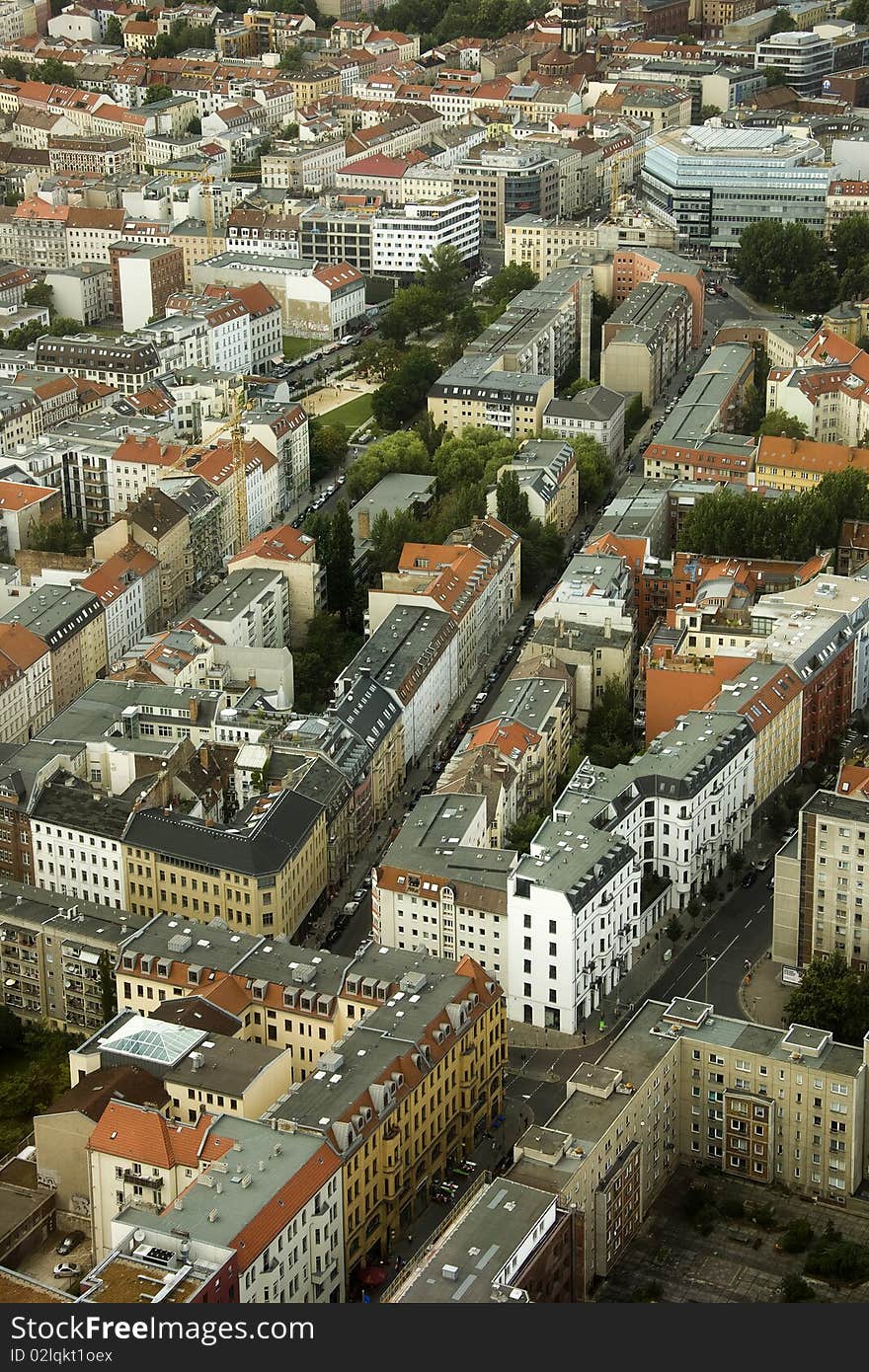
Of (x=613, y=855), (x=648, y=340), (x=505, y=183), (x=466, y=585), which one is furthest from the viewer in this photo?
(x=505, y=183)

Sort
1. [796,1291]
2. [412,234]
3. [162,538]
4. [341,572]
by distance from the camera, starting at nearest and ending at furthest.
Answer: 1. [796,1291]
2. [341,572]
3. [162,538]
4. [412,234]

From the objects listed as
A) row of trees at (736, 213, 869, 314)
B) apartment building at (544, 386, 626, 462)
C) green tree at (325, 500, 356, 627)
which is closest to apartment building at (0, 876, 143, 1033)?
green tree at (325, 500, 356, 627)

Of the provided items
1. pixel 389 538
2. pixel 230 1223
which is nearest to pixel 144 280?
pixel 389 538

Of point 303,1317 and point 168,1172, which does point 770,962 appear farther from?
point 303,1317

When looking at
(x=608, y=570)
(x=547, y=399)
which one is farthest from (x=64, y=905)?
(x=547, y=399)

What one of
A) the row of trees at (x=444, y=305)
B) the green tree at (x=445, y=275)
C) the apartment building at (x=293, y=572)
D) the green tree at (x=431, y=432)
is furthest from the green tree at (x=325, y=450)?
the green tree at (x=445, y=275)

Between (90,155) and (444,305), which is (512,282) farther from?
(90,155)

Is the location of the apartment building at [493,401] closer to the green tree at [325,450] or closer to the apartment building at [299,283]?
the green tree at [325,450]
